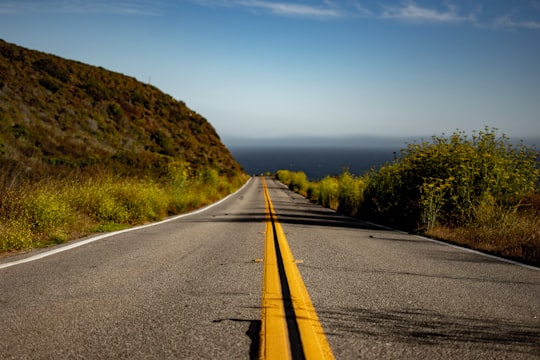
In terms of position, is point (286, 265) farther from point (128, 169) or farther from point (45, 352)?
point (128, 169)

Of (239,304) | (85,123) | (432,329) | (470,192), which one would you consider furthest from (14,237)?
(85,123)

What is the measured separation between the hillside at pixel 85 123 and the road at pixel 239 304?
33.1 ft

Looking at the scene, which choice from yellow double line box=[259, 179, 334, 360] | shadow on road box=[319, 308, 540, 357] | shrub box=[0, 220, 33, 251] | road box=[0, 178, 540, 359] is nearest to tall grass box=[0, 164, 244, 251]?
shrub box=[0, 220, 33, 251]

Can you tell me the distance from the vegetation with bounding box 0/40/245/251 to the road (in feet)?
8.69

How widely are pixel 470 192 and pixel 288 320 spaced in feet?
28.8

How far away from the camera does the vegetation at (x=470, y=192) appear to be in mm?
8102

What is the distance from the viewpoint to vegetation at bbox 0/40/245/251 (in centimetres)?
803

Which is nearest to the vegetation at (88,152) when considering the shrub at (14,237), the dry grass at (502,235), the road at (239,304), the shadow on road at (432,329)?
the shrub at (14,237)

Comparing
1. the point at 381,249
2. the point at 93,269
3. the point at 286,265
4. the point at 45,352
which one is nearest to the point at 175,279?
the point at 93,269

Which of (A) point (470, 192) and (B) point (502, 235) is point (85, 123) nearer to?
(A) point (470, 192)

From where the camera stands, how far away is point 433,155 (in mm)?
10945

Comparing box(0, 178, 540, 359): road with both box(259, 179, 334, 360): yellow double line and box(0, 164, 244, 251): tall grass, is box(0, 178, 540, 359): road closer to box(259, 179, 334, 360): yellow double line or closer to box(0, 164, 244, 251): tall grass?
box(259, 179, 334, 360): yellow double line

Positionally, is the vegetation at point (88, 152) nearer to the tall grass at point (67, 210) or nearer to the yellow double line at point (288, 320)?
the tall grass at point (67, 210)

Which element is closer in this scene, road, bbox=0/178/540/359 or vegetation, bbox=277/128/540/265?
road, bbox=0/178/540/359
